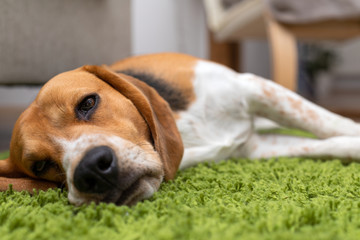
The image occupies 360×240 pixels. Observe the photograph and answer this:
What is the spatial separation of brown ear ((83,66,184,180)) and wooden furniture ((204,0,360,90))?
190cm

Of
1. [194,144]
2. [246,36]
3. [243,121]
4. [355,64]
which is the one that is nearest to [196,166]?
[194,144]

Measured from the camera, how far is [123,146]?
1229mm

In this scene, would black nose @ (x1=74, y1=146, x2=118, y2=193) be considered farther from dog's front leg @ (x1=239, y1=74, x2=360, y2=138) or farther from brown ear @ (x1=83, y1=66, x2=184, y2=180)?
dog's front leg @ (x1=239, y1=74, x2=360, y2=138)

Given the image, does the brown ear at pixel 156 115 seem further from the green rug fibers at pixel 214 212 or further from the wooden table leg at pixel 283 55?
the wooden table leg at pixel 283 55

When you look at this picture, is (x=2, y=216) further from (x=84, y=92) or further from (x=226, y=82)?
(x=226, y=82)

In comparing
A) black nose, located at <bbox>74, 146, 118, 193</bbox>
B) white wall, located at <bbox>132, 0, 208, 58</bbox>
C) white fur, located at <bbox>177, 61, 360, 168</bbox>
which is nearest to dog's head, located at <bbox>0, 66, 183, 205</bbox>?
black nose, located at <bbox>74, 146, 118, 193</bbox>

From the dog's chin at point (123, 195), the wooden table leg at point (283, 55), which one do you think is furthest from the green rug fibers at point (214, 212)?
the wooden table leg at point (283, 55)

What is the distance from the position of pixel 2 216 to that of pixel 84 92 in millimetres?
514

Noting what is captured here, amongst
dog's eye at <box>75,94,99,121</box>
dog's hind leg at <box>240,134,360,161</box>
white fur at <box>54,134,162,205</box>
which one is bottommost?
dog's hind leg at <box>240,134,360,161</box>

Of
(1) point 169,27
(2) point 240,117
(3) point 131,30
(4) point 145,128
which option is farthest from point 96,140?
(1) point 169,27

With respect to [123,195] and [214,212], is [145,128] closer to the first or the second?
[123,195]

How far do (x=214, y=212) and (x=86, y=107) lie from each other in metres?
0.62

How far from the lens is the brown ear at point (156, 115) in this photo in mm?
1440

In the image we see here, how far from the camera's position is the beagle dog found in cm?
120
